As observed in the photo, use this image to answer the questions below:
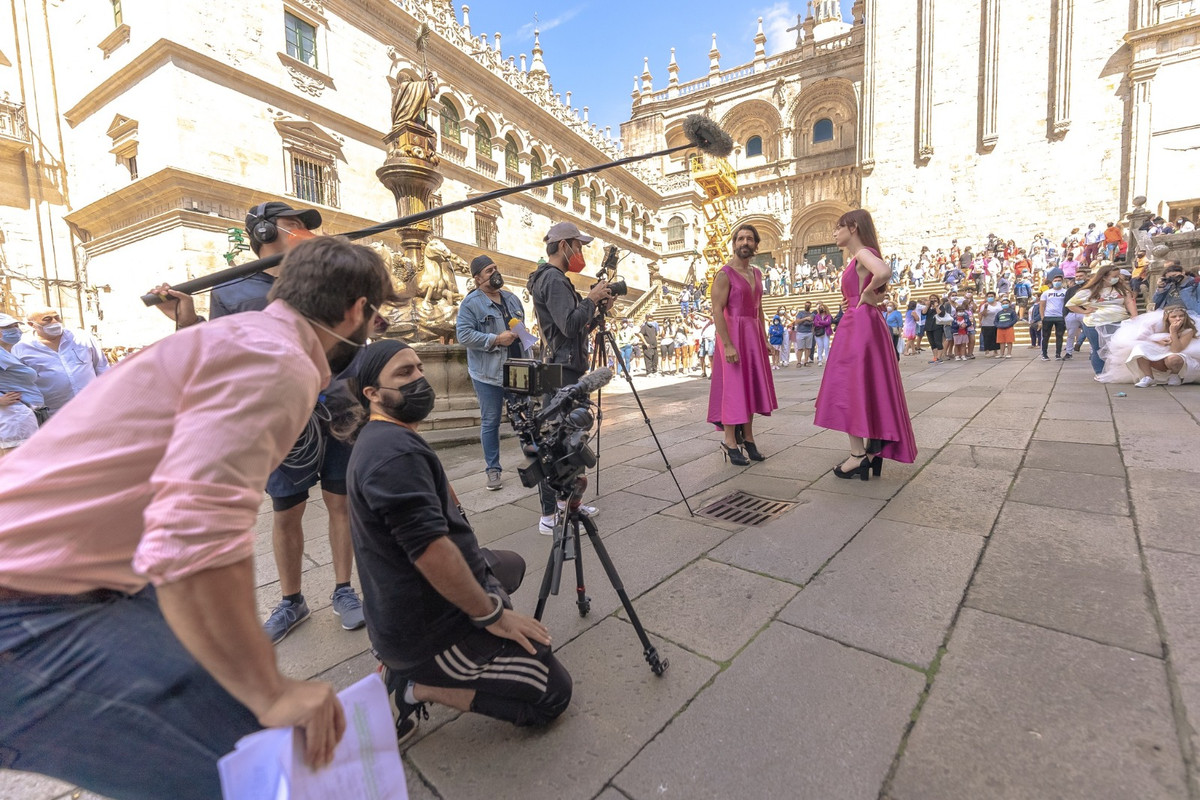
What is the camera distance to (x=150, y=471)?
856 millimetres

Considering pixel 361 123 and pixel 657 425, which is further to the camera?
pixel 361 123

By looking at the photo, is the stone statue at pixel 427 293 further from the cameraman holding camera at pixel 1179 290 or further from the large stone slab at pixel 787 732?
the cameraman holding camera at pixel 1179 290

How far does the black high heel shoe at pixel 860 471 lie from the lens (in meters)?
3.73

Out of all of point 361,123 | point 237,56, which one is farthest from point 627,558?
point 361,123

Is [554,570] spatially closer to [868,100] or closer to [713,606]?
[713,606]

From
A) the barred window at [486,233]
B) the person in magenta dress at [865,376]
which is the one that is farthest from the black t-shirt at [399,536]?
the barred window at [486,233]

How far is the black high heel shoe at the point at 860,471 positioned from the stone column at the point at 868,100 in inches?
1161

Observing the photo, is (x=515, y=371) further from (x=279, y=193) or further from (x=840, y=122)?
(x=840, y=122)

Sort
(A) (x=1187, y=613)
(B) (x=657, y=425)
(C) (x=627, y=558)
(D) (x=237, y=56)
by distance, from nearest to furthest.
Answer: (A) (x=1187, y=613)
(C) (x=627, y=558)
(B) (x=657, y=425)
(D) (x=237, y=56)

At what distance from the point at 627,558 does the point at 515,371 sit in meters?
1.18

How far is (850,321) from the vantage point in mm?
3756

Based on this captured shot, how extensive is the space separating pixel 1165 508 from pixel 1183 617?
53.8 inches

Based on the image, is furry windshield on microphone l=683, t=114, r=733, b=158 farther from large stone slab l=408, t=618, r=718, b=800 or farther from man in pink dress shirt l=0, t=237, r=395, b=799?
man in pink dress shirt l=0, t=237, r=395, b=799

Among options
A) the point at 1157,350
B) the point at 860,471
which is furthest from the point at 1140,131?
the point at 860,471
